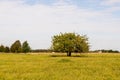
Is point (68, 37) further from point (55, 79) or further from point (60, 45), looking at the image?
point (55, 79)

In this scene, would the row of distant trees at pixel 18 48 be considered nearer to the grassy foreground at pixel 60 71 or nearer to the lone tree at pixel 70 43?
the lone tree at pixel 70 43

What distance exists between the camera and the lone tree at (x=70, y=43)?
298 ft

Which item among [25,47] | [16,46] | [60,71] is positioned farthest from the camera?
[16,46]

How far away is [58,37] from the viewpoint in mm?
94375

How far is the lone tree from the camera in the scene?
90688 millimetres

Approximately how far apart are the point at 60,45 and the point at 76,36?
230 inches

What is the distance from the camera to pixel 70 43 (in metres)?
90.4

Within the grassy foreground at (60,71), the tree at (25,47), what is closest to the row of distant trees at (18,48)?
the tree at (25,47)

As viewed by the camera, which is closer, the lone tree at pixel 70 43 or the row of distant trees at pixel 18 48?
the lone tree at pixel 70 43

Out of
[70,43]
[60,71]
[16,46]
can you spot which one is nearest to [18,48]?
[16,46]

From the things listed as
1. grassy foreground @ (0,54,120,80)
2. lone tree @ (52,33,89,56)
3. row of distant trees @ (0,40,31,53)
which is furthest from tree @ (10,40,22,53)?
grassy foreground @ (0,54,120,80)

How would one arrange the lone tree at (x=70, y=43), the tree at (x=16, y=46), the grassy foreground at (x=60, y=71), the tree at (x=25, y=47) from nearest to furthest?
the grassy foreground at (x=60, y=71) < the lone tree at (x=70, y=43) < the tree at (x=25, y=47) < the tree at (x=16, y=46)

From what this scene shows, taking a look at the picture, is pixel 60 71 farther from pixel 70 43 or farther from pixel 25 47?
pixel 25 47

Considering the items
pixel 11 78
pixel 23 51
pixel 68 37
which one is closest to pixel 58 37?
pixel 68 37
